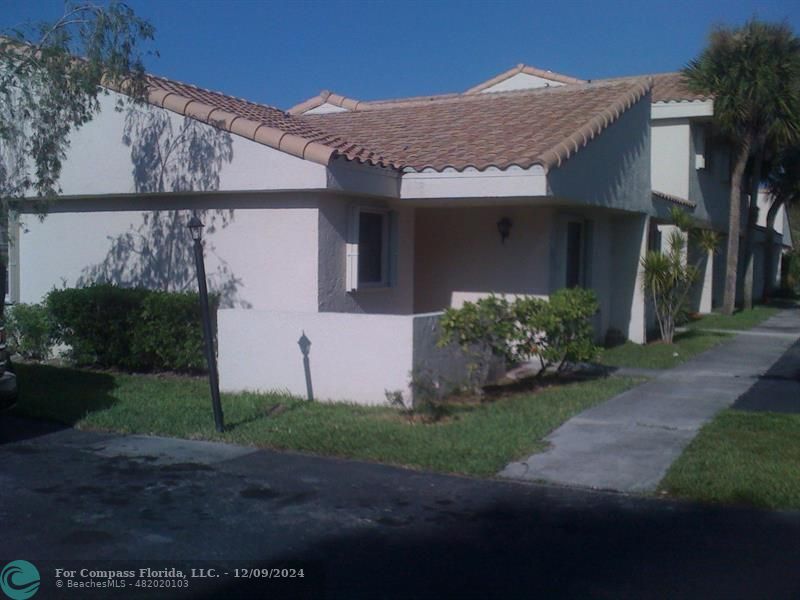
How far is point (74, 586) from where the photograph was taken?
5.37m

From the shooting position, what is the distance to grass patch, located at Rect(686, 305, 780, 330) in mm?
22203

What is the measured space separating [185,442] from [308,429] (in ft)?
4.04

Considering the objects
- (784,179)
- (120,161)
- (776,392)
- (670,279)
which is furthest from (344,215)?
(784,179)

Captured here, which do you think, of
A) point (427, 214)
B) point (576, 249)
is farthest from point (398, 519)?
point (576, 249)

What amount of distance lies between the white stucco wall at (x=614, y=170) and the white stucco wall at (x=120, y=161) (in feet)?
12.3

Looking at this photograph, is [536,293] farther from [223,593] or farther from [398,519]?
[223,593]

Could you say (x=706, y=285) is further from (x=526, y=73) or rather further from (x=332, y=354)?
(x=332, y=354)

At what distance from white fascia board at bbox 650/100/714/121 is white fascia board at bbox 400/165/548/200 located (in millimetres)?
12623

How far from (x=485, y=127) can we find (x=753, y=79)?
11759mm

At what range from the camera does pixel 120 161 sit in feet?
Result: 43.3

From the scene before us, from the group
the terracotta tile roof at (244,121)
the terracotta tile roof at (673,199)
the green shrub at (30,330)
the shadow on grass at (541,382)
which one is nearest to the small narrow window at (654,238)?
the terracotta tile roof at (673,199)

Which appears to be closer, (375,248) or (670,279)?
(375,248)

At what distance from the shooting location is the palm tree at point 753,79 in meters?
22.9

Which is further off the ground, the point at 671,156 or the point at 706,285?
the point at 671,156
